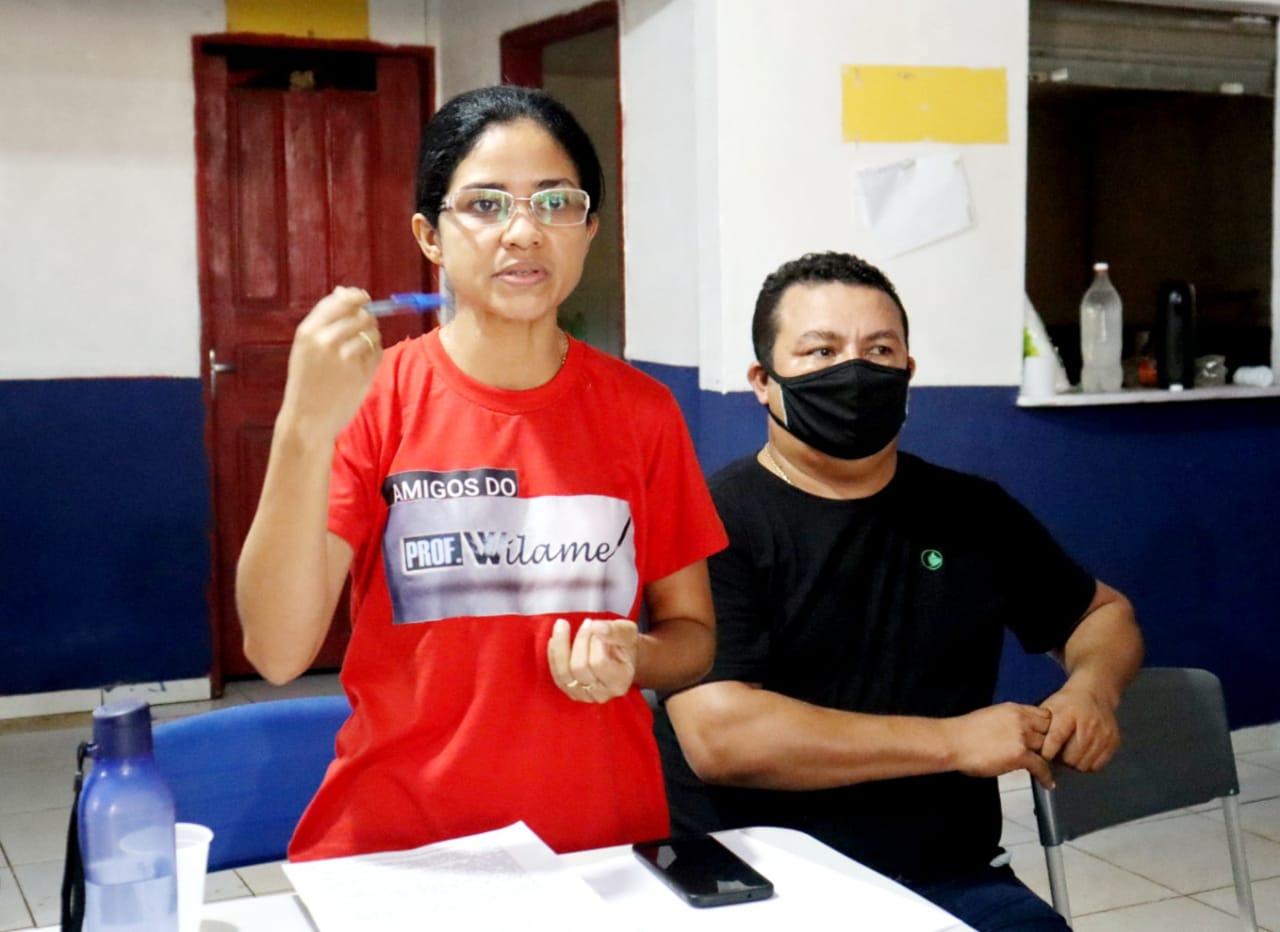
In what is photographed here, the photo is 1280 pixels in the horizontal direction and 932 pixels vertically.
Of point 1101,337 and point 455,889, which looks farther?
point 1101,337

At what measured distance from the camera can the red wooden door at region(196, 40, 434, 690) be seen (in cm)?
466

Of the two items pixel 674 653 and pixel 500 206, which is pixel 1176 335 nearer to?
pixel 674 653

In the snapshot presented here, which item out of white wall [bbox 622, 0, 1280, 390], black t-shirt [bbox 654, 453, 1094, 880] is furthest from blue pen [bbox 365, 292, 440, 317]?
white wall [bbox 622, 0, 1280, 390]

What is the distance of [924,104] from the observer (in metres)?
3.59

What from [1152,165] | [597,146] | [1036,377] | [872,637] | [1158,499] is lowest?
[1158,499]

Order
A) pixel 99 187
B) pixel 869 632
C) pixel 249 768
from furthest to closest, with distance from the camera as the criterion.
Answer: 1. pixel 99 187
2. pixel 869 632
3. pixel 249 768

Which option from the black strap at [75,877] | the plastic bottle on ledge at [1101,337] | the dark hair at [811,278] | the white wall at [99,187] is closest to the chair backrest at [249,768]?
the black strap at [75,877]

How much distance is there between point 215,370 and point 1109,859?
3111mm

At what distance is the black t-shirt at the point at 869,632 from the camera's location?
5.69ft

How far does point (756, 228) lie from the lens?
136 inches

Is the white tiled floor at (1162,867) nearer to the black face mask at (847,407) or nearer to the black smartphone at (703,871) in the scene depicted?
the black face mask at (847,407)

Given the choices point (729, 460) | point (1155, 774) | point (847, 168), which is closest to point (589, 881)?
point (1155, 774)

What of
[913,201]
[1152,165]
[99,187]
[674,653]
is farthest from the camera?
[1152,165]

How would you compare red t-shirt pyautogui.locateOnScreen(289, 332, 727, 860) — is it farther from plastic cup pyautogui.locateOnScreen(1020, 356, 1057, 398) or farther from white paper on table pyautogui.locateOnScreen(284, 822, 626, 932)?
plastic cup pyautogui.locateOnScreen(1020, 356, 1057, 398)
